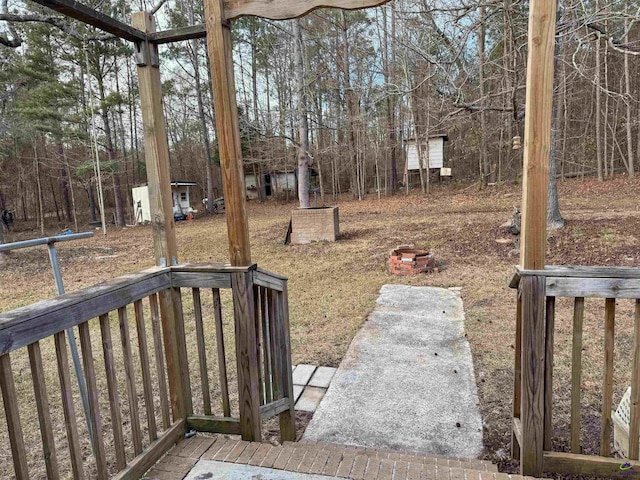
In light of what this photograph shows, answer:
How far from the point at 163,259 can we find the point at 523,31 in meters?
5.40

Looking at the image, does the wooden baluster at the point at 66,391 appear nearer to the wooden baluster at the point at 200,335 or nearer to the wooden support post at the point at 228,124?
the wooden baluster at the point at 200,335

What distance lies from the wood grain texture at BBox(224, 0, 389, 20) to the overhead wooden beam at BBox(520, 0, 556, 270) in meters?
0.63

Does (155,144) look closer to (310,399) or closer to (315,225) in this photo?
(310,399)

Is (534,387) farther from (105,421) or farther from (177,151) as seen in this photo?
(177,151)

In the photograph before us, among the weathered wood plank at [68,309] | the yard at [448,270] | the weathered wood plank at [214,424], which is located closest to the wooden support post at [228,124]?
the weathered wood plank at [68,309]

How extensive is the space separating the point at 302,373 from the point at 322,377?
18 centimetres

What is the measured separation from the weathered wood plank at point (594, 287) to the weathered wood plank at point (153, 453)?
1835 mm

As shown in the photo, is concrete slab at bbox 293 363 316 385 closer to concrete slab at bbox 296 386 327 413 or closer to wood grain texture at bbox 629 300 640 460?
concrete slab at bbox 296 386 327 413

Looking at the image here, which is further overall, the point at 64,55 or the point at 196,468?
the point at 64,55

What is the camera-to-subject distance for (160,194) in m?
2.06

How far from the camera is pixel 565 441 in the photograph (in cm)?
225

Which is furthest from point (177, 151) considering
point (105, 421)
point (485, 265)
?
point (105, 421)

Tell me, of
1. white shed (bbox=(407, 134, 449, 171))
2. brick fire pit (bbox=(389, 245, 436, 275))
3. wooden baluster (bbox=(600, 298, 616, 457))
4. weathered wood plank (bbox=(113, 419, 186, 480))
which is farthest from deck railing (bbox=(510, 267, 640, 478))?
white shed (bbox=(407, 134, 449, 171))

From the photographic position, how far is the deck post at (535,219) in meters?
1.55
